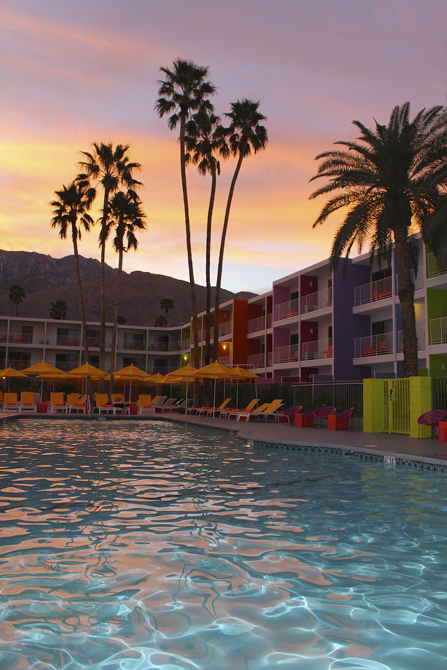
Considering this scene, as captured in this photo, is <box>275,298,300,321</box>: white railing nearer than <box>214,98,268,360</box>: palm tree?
No

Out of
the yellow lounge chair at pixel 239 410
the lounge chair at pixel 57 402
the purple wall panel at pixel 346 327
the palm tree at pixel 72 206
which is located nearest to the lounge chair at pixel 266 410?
the yellow lounge chair at pixel 239 410

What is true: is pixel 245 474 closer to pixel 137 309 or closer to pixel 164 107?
pixel 164 107

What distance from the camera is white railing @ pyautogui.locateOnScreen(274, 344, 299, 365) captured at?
32.9 meters

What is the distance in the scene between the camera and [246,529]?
5.59m

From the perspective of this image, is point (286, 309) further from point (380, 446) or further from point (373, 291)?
point (380, 446)

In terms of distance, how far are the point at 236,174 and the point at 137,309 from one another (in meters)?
136

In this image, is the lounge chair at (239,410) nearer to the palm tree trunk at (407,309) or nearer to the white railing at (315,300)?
the palm tree trunk at (407,309)

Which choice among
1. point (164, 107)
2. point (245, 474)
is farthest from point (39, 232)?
point (245, 474)

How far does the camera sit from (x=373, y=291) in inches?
1109

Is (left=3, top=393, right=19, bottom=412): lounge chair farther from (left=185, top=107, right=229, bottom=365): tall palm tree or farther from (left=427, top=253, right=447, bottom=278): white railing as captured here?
(left=427, top=253, right=447, bottom=278): white railing

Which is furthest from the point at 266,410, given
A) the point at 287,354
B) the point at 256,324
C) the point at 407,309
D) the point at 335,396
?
the point at 256,324

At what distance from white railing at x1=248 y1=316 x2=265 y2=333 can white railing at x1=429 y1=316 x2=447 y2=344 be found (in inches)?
683

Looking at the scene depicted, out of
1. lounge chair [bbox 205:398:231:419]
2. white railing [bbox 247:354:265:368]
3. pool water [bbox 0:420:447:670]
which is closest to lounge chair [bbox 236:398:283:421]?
lounge chair [bbox 205:398:231:419]

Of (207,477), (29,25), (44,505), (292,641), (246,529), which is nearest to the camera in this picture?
(292,641)
